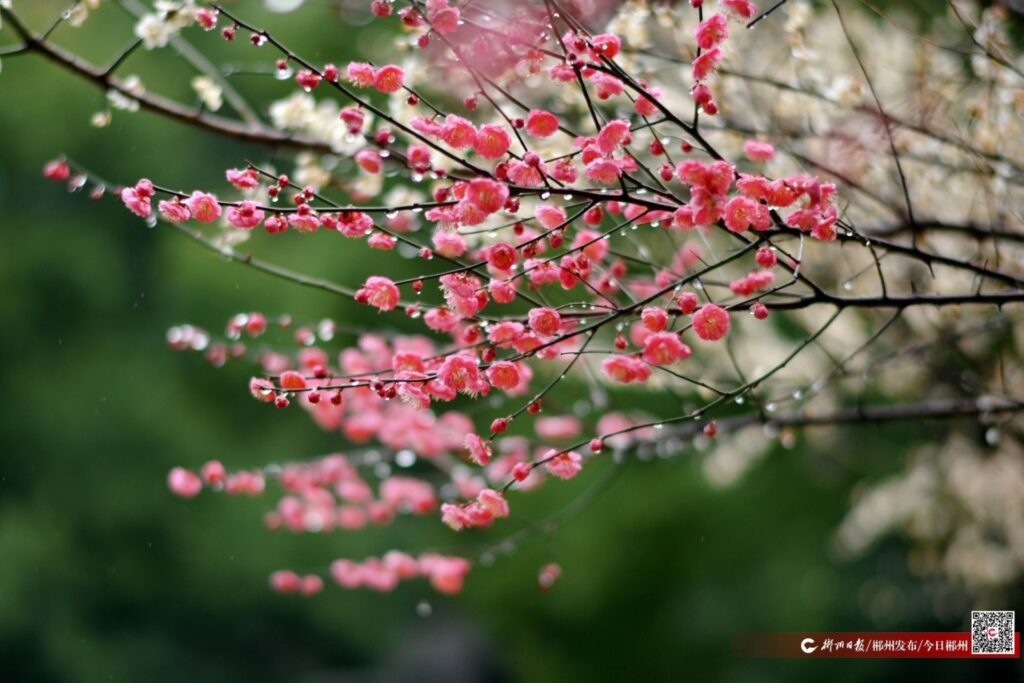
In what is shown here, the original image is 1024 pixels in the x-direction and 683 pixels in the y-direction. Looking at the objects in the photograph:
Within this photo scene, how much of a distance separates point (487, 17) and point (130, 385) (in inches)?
216

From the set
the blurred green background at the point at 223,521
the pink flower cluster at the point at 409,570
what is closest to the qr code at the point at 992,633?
the pink flower cluster at the point at 409,570

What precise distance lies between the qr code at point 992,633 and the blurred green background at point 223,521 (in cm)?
281

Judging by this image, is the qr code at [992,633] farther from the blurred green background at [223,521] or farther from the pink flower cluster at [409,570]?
the blurred green background at [223,521]

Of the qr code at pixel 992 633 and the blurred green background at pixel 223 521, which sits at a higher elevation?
the blurred green background at pixel 223 521

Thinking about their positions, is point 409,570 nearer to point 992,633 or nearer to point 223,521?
point 992,633

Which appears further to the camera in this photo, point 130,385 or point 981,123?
point 130,385

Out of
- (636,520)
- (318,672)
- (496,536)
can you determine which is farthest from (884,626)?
(318,672)

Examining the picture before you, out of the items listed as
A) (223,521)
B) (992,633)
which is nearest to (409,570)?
(992,633)

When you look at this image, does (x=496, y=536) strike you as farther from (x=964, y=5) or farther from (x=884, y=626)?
(x=964, y=5)

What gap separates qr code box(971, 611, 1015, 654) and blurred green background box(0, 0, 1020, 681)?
2.81 meters

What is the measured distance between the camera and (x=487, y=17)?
153 cm

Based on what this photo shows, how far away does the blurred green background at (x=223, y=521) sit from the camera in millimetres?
5883

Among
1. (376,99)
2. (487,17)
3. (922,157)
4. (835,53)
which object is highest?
(376,99)

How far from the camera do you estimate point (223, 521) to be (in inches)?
243
